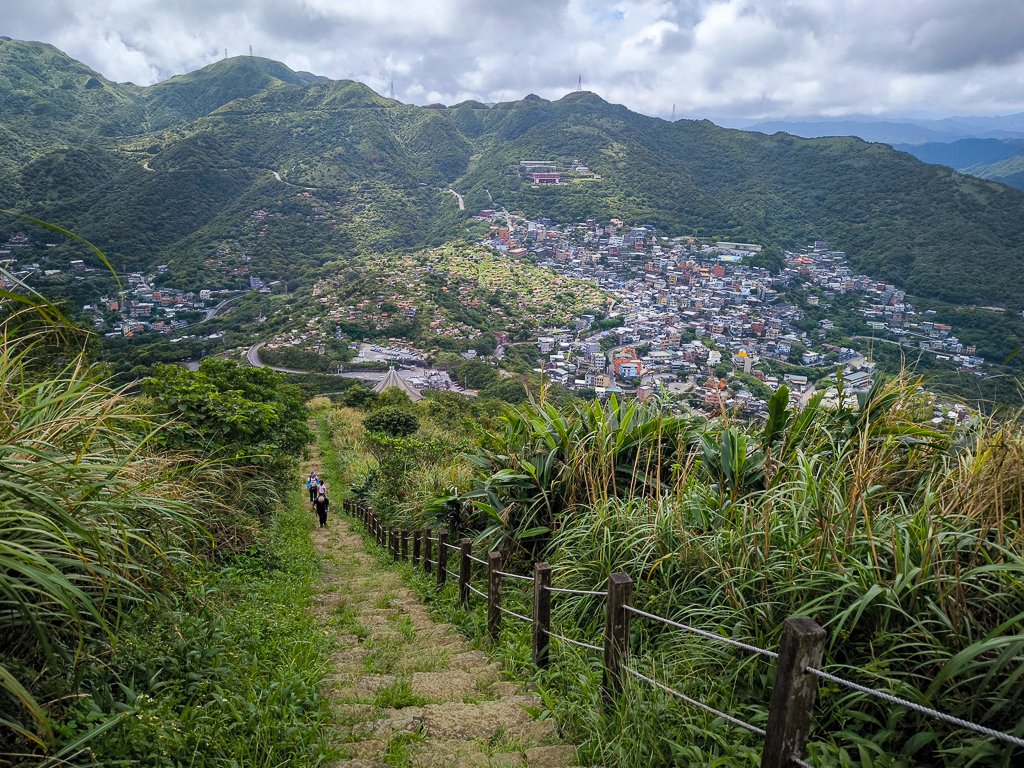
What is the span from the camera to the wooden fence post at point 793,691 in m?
1.52

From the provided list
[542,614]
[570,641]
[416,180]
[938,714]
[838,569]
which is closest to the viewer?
[938,714]

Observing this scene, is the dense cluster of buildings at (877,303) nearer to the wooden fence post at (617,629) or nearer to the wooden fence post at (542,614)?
the wooden fence post at (542,614)

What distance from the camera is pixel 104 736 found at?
1.74m

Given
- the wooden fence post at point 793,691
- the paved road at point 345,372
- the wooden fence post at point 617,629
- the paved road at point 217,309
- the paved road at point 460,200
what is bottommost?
the paved road at point 345,372

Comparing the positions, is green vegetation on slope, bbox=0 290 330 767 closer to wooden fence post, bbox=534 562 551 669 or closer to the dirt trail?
the dirt trail

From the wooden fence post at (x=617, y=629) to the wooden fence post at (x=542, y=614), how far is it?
0.60 m

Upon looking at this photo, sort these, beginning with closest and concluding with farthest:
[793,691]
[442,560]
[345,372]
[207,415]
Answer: [793,691]
[442,560]
[207,415]
[345,372]

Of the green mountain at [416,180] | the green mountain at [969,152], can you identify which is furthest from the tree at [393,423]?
the green mountain at [969,152]

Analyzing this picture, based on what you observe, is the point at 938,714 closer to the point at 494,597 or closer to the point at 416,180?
the point at 494,597

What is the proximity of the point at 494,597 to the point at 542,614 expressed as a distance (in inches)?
28.9

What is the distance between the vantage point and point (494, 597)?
370cm

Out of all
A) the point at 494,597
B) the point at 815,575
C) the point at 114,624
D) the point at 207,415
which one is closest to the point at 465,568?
the point at 494,597

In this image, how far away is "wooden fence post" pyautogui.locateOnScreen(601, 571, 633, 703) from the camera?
2404mm

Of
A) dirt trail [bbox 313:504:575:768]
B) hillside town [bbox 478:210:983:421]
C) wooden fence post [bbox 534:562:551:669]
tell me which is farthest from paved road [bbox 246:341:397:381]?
wooden fence post [bbox 534:562:551:669]
